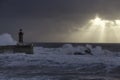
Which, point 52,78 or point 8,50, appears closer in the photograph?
point 52,78

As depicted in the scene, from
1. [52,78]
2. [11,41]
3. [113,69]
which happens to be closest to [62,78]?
[52,78]

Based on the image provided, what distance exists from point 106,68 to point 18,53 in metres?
19.9

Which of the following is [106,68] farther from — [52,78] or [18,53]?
[18,53]

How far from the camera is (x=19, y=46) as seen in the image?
48031mm

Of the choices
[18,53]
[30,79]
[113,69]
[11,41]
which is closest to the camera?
[30,79]

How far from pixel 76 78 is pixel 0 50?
26617mm

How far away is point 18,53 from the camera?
47.5 metres

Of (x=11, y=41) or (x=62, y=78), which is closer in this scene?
(x=62, y=78)

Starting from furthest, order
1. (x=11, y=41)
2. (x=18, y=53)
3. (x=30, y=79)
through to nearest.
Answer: (x=11, y=41) < (x=18, y=53) < (x=30, y=79)

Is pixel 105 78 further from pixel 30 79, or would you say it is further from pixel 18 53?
pixel 18 53

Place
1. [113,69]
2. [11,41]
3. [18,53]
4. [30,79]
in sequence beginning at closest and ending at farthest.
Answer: [30,79], [113,69], [18,53], [11,41]

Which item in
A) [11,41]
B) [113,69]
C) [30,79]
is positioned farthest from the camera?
[11,41]

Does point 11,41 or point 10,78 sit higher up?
point 11,41

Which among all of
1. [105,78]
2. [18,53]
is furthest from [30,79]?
[18,53]
